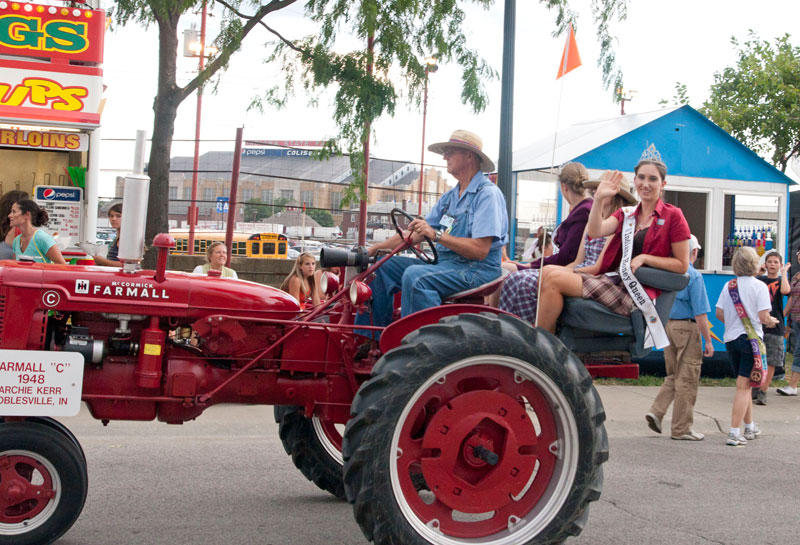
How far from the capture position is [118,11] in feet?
33.8

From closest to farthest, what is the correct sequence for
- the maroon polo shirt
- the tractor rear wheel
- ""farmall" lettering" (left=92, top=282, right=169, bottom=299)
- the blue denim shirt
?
1. ""farmall" lettering" (left=92, top=282, right=169, bottom=299)
2. the blue denim shirt
3. the maroon polo shirt
4. the tractor rear wheel

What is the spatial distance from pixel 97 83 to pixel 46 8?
3.37 ft

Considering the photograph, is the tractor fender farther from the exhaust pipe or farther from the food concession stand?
the food concession stand

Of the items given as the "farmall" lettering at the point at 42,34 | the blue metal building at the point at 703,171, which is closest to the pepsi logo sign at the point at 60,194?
the "farmall" lettering at the point at 42,34

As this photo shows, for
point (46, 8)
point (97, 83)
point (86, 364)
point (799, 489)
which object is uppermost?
point (46, 8)

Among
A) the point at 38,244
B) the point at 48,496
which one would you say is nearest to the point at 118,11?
the point at 38,244

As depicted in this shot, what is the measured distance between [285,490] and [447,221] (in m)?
2.04

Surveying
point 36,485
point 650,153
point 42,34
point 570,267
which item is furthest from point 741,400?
point 42,34

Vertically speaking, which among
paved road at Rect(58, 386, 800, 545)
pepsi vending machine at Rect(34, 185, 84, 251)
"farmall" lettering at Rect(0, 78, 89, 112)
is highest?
"farmall" lettering at Rect(0, 78, 89, 112)

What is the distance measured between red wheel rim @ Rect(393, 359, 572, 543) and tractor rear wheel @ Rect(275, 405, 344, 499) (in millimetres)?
1211

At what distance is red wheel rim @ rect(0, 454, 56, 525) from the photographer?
3711 mm

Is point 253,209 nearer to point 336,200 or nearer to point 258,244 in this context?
point 258,244

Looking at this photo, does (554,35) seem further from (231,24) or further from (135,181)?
(135,181)

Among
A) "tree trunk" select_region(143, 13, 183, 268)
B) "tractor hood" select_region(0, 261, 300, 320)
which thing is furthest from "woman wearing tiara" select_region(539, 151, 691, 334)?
"tree trunk" select_region(143, 13, 183, 268)
